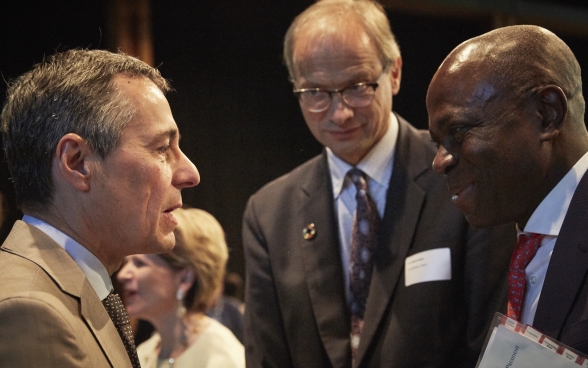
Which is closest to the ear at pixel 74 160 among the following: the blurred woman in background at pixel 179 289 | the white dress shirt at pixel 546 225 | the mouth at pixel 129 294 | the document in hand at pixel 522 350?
the document in hand at pixel 522 350

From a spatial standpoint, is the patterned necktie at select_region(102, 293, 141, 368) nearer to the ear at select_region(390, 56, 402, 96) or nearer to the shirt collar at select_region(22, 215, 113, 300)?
the shirt collar at select_region(22, 215, 113, 300)

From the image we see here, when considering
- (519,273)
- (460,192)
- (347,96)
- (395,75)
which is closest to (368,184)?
(347,96)

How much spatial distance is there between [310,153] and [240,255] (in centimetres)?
68

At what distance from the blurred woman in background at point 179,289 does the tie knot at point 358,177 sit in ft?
2.98

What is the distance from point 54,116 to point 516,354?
1233 millimetres

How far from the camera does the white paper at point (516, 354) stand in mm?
1676

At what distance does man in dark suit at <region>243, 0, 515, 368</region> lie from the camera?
2475 millimetres

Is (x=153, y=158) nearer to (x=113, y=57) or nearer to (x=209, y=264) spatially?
(x=113, y=57)

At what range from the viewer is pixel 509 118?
6.21 ft

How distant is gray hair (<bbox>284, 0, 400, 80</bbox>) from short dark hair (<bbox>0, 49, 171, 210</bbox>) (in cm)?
109

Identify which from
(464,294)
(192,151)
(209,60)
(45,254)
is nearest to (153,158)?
(45,254)

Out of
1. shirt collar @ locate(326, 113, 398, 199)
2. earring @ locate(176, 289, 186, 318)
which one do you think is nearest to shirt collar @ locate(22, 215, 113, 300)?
shirt collar @ locate(326, 113, 398, 199)

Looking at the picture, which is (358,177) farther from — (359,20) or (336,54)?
(359,20)

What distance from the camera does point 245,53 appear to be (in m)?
3.60
